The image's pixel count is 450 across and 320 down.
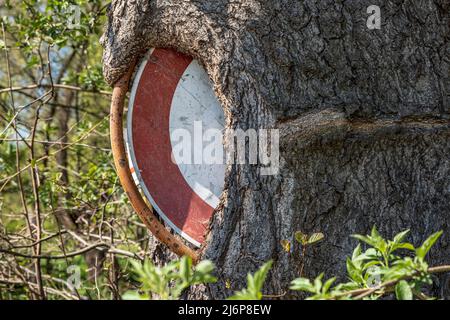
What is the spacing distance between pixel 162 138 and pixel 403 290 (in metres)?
1.14

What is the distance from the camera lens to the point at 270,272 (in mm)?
2600

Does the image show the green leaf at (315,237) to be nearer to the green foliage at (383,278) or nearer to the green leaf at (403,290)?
the green foliage at (383,278)

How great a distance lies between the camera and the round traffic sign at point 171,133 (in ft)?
9.03

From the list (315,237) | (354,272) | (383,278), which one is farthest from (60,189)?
→ (383,278)

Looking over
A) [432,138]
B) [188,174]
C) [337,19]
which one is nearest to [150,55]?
[188,174]

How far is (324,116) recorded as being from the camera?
8.39 ft

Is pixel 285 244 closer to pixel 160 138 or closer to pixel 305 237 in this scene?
pixel 305 237

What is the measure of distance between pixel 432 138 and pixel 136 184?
109cm

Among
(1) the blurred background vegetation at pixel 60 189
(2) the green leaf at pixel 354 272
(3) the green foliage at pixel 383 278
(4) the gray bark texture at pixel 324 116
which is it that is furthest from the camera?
(1) the blurred background vegetation at pixel 60 189

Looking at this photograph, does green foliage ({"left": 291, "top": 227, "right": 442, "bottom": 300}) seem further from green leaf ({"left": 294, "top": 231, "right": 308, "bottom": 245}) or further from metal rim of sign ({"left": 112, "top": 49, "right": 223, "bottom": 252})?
metal rim of sign ({"left": 112, "top": 49, "right": 223, "bottom": 252})

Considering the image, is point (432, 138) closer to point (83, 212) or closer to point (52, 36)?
point (52, 36)

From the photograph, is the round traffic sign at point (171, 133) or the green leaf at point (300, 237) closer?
the green leaf at point (300, 237)

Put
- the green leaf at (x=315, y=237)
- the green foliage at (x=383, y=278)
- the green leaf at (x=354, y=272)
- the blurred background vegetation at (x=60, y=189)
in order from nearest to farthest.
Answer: the green foliage at (x=383, y=278) < the green leaf at (x=354, y=272) < the green leaf at (x=315, y=237) < the blurred background vegetation at (x=60, y=189)

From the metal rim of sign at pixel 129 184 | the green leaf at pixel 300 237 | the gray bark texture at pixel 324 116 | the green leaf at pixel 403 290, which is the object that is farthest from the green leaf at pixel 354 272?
the metal rim of sign at pixel 129 184
